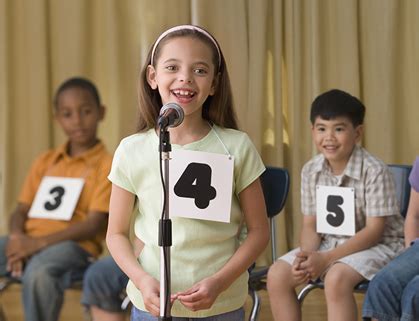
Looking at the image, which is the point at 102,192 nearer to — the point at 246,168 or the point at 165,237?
the point at 246,168

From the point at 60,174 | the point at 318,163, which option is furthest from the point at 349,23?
the point at 60,174

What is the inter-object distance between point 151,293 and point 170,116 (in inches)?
17.3

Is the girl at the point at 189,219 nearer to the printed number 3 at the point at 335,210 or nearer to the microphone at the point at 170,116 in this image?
the microphone at the point at 170,116

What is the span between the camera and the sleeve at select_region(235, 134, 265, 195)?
7.16ft

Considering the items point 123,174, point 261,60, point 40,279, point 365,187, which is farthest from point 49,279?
point 261,60

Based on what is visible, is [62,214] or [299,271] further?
[62,214]

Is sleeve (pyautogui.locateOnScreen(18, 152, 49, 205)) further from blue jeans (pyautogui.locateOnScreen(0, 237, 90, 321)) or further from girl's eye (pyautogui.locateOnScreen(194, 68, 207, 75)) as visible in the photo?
girl's eye (pyautogui.locateOnScreen(194, 68, 207, 75))

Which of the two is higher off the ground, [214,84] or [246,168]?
[214,84]

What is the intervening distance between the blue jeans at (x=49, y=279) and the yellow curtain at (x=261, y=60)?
1.97 m

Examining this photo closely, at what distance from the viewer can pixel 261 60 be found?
5266mm

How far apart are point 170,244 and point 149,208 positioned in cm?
23

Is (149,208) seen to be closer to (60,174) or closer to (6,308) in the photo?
(60,174)

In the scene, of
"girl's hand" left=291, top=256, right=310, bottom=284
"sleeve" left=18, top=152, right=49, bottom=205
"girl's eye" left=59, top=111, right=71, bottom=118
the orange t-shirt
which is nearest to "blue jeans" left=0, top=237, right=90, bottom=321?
the orange t-shirt

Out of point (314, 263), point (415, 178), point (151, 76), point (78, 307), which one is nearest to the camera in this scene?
point (151, 76)
